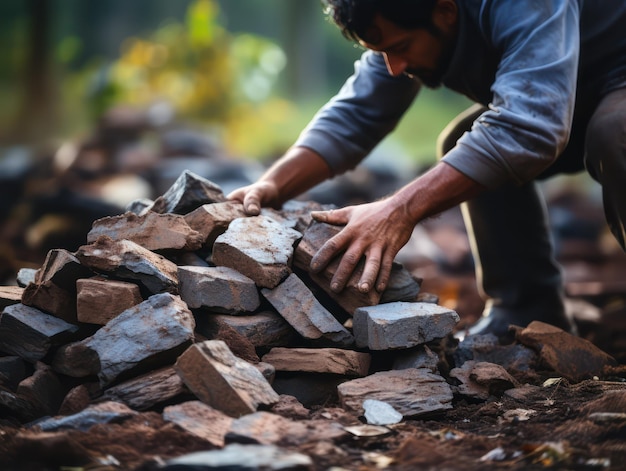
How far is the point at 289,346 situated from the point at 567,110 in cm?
120

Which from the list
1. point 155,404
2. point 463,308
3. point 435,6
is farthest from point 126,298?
point 463,308

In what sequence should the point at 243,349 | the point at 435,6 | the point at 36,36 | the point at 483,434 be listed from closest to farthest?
the point at 483,434 → the point at 243,349 → the point at 435,6 → the point at 36,36

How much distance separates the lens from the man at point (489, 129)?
2375 millimetres

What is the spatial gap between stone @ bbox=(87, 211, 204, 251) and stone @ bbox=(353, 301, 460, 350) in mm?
A: 628

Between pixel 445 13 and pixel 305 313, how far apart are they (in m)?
1.22

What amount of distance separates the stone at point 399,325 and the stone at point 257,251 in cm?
30

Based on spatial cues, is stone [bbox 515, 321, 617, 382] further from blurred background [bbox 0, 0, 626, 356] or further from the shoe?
blurred background [bbox 0, 0, 626, 356]

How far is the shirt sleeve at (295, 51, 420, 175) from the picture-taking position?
3.19 m

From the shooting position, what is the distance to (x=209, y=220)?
260 cm

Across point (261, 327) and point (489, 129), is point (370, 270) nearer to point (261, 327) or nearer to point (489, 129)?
point (261, 327)

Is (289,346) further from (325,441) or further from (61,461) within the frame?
(61,461)

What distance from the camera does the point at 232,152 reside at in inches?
368

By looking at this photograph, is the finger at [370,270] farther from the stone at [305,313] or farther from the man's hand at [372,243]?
the stone at [305,313]

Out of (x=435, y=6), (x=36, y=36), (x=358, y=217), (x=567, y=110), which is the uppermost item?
(x=36, y=36)
